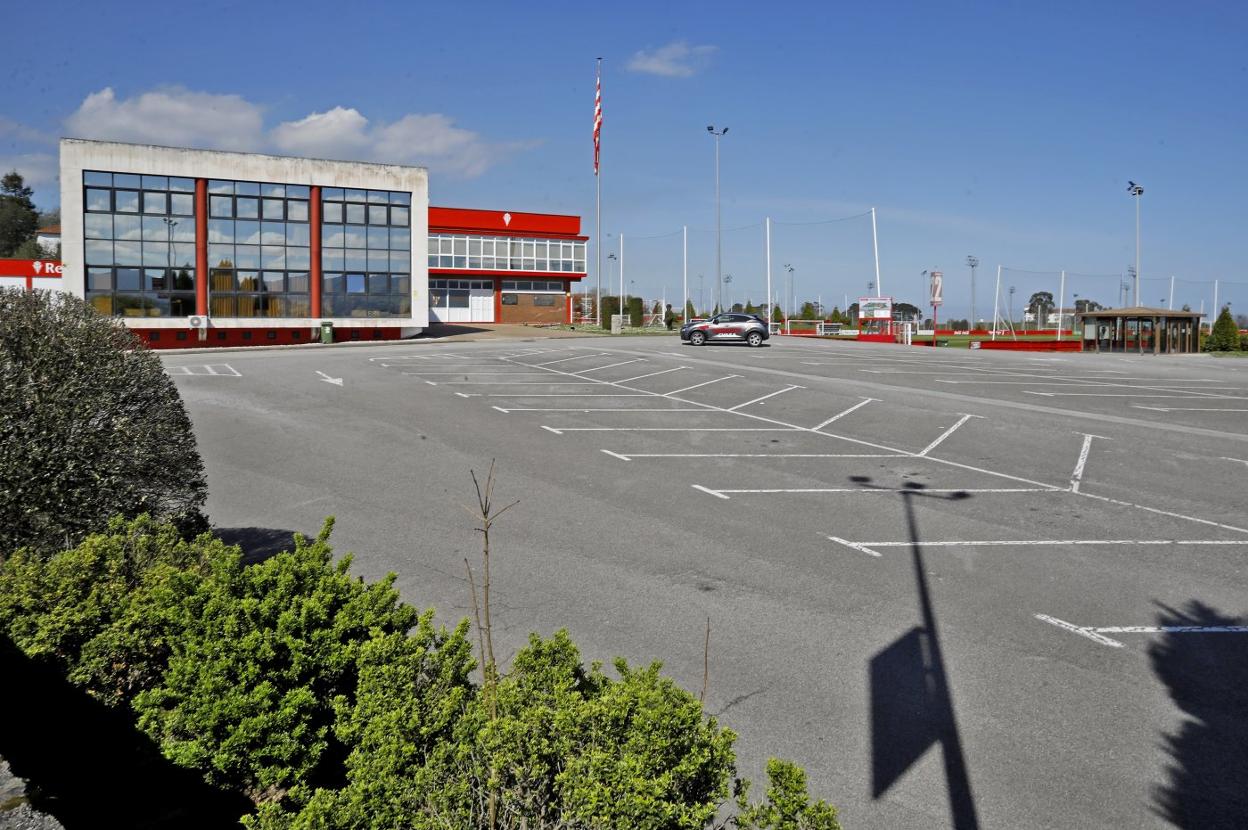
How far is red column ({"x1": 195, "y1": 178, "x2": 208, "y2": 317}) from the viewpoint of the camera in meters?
41.7

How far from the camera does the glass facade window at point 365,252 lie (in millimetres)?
44656

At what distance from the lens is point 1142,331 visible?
42688mm

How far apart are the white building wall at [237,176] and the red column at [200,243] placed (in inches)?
10.7

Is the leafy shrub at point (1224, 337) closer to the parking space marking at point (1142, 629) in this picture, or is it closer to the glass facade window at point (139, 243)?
the parking space marking at point (1142, 629)

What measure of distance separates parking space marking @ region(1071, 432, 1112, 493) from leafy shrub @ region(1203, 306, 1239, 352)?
38.2 m

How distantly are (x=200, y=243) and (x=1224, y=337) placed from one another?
53.0 meters

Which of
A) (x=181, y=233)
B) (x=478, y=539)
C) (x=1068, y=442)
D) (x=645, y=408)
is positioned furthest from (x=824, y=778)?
(x=181, y=233)

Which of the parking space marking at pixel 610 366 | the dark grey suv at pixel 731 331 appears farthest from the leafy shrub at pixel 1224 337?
the parking space marking at pixel 610 366

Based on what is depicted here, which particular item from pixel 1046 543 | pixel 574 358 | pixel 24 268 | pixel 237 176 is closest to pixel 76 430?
pixel 1046 543

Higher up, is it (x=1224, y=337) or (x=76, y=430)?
(x=1224, y=337)

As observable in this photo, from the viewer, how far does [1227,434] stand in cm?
1619

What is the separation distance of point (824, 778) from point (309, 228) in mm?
44337

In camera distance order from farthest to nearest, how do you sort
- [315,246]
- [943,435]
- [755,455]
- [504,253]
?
[504,253] < [315,246] < [943,435] < [755,455]

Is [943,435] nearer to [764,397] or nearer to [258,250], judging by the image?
[764,397]
